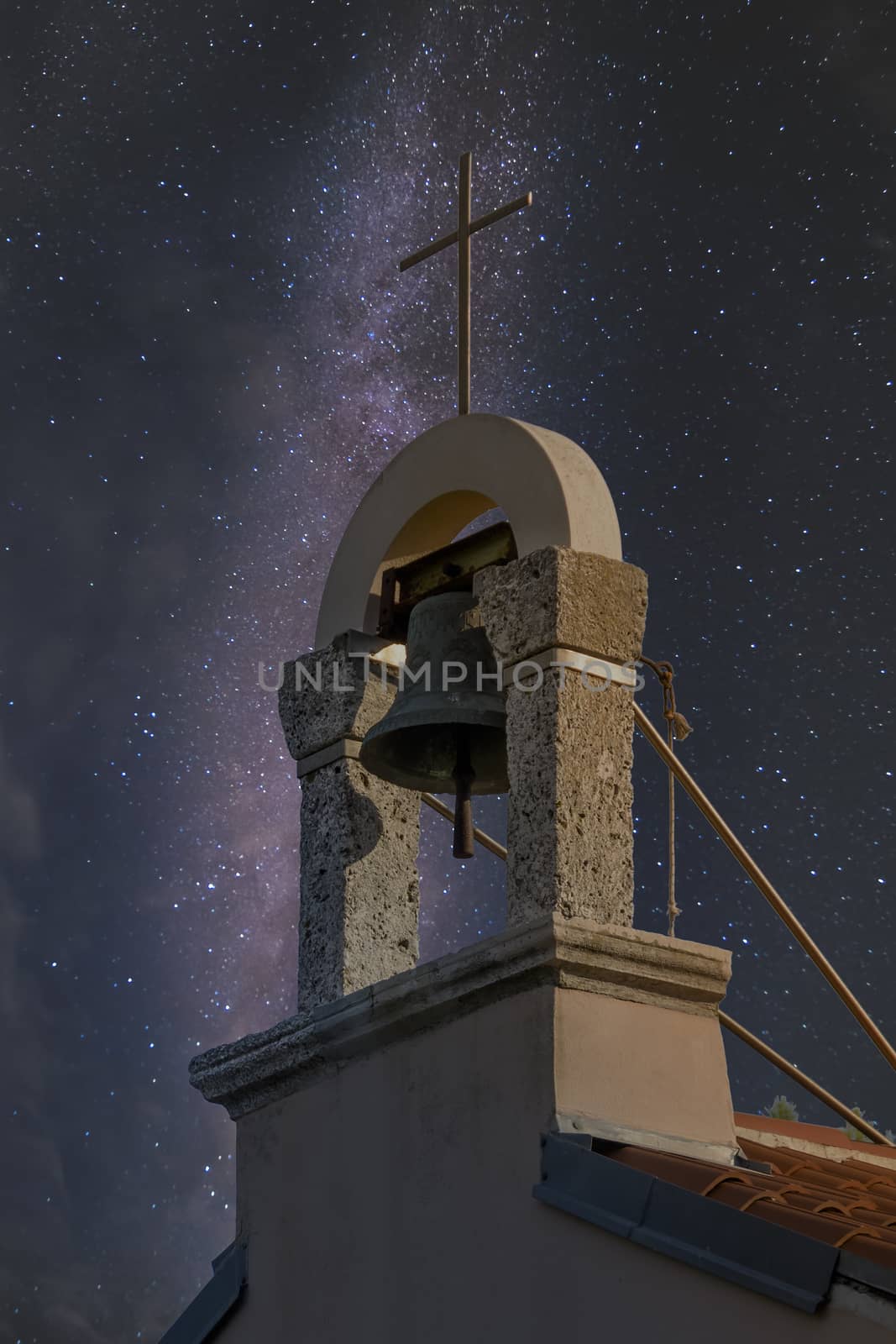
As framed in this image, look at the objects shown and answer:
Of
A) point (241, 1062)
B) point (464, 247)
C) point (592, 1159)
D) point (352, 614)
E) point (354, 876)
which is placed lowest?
point (592, 1159)

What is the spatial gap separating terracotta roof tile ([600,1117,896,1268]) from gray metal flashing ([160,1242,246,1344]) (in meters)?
1.20

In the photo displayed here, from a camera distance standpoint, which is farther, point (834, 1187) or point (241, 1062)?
point (241, 1062)

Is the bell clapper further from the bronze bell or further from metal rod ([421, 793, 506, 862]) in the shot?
metal rod ([421, 793, 506, 862])

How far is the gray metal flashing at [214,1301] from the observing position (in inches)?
178

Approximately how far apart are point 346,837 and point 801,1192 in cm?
163

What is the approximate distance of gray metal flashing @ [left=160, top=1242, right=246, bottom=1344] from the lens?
4516 mm

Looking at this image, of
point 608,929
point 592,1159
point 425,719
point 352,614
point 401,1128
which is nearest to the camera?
point 592,1159

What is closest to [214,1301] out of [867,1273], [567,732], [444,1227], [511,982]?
[444,1227]

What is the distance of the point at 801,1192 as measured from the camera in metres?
3.60

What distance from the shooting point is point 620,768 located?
4285mm

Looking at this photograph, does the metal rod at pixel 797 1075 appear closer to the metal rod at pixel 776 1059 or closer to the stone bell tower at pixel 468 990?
the metal rod at pixel 776 1059

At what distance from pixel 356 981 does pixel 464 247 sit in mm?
2012

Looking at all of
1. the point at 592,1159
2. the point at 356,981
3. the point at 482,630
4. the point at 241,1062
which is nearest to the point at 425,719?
the point at 482,630

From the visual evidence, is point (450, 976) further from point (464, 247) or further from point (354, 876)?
point (464, 247)
